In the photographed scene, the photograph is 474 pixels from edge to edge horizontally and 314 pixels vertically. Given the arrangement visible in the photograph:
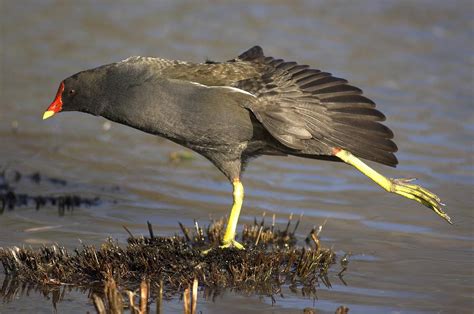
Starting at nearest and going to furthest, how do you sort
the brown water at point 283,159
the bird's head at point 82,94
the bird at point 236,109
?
the bird at point 236,109 → the brown water at point 283,159 → the bird's head at point 82,94

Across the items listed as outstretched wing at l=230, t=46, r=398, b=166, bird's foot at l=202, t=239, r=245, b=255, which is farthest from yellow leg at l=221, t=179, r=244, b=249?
outstretched wing at l=230, t=46, r=398, b=166

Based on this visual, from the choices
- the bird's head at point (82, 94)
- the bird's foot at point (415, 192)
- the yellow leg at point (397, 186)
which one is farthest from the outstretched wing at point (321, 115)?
the bird's head at point (82, 94)

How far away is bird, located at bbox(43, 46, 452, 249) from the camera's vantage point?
649 cm

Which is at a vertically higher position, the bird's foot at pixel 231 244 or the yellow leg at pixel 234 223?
the yellow leg at pixel 234 223

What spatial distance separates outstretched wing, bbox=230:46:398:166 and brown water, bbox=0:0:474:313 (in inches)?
31.6

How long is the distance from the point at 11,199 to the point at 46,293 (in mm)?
2370

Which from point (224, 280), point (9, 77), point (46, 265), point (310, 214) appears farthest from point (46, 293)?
point (9, 77)

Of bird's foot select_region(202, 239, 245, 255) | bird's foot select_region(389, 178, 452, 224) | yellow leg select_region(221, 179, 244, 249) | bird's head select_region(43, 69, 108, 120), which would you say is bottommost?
bird's foot select_region(202, 239, 245, 255)

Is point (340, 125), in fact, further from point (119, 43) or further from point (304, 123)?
point (119, 43)

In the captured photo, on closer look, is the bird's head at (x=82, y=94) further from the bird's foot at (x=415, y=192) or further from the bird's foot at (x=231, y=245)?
the bird's foot at (x=415, y=192)

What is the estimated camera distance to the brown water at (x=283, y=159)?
661cm

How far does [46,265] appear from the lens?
6.09 metres

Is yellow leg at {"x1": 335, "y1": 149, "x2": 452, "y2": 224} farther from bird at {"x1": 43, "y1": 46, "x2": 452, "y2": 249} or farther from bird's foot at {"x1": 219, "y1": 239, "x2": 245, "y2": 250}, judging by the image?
bird's foot at {"x1": 219, "y1": 239, "x2": 245, "y2": 250}

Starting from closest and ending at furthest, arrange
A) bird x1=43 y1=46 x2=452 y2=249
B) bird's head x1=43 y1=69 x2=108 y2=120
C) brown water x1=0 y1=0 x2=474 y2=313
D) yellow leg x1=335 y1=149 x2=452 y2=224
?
bird x1=43 y1=46 x2=452 y2=249 → brown water x1=0 y1=0 x2=474 y2=313 → bird's head x1=43 y1=69 x2=108 y2=120 → yellow leg x1=335 y1=149 x2=452 y2=224
